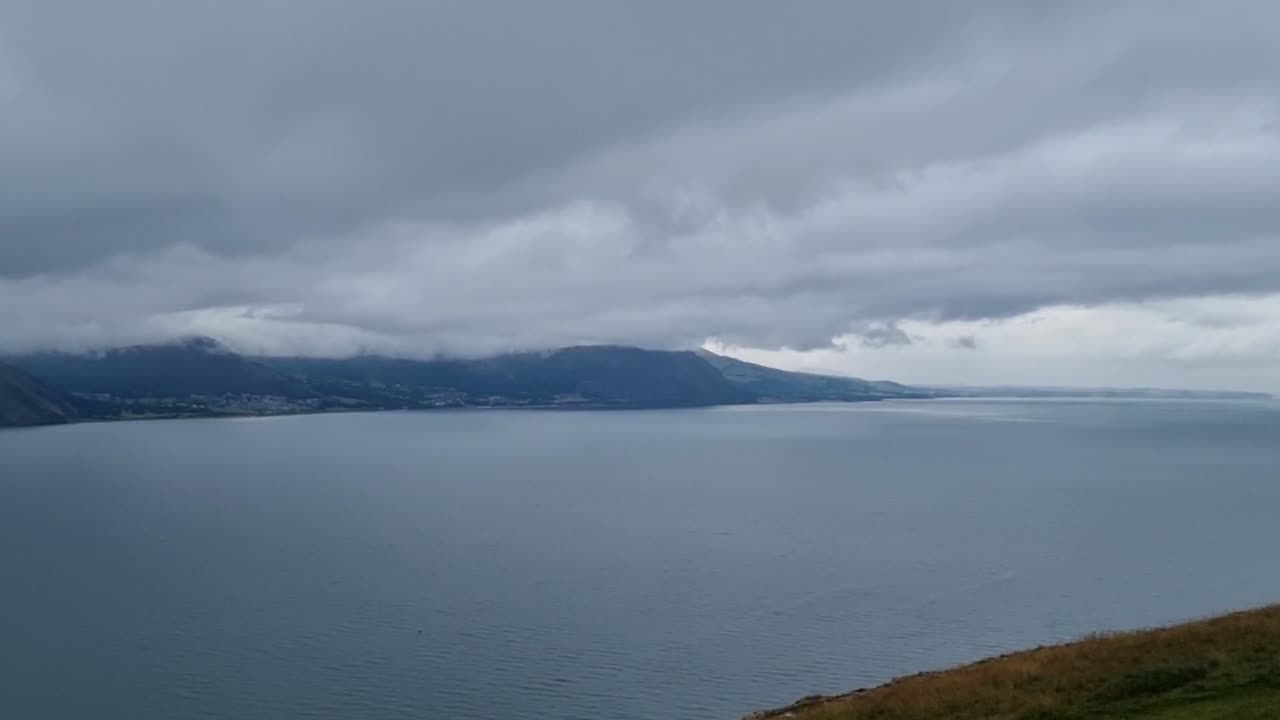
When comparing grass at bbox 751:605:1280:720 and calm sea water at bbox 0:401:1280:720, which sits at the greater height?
grass at bbox 751:605:1280:720

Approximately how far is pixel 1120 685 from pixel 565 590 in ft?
197

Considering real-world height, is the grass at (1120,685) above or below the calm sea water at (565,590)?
above

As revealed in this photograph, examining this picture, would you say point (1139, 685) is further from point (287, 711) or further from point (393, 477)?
point (393, 477)

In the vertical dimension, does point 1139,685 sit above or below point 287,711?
above

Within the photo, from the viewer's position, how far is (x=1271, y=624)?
29172 millimetres

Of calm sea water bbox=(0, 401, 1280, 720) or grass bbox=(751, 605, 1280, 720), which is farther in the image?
calm sea water bbox=(0, 401, 1280, 720)

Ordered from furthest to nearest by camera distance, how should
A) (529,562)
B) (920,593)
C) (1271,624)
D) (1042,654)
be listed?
(529,562) → (920,593) → (1042,654) → (1271,624)

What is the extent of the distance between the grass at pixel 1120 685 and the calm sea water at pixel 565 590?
84.4 feet

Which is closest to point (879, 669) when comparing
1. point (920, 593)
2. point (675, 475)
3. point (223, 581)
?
point (920, 593)

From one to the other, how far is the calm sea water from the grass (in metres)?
25.7

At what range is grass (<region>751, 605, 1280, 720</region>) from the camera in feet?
77.6

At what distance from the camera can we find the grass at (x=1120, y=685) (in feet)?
77.6

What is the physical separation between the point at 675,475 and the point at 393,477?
52.9 meters

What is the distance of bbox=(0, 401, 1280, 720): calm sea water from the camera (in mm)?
57375
